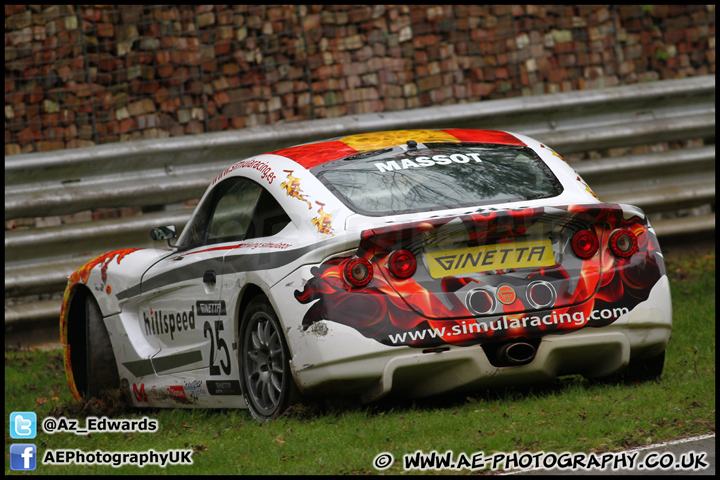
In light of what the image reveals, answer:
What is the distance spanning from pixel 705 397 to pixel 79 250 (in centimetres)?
583

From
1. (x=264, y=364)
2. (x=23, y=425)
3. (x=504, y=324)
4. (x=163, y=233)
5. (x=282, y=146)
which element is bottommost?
(x=23, y=425)

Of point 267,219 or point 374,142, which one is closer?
point 267,219

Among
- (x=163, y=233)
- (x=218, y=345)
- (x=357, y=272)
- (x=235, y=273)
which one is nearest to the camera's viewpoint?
(x=357, y=272)

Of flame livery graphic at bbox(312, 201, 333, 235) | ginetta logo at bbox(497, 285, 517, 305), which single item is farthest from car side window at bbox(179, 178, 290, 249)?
ginetta logo at bbox(497, 285, 517, 305)

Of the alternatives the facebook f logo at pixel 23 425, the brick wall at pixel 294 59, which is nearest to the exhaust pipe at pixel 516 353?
the facebook f logo at pixel 23 425

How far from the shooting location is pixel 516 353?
4.94m

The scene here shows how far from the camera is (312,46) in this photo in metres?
11.6

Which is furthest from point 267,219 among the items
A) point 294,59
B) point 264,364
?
point 294,59

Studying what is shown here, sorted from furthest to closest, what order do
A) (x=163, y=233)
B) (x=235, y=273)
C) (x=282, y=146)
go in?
(x=282, y=146)
(x=163, y=233)
(x=235, y=273)

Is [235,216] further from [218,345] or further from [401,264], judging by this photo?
[401,264]

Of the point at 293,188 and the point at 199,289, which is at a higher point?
the point at 293,188

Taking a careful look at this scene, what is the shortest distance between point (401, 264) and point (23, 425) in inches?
104

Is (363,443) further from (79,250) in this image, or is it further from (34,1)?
(34,1)

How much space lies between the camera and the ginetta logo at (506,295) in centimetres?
491
